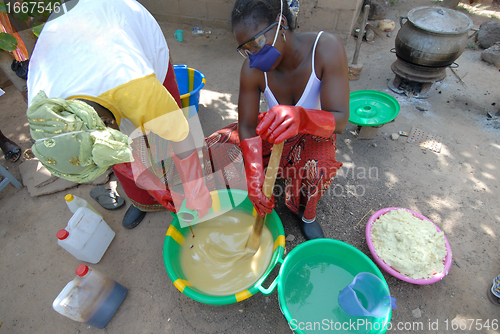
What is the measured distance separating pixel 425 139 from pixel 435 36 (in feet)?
3.62

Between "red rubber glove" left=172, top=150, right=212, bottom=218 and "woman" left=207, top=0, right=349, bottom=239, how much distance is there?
31 cm

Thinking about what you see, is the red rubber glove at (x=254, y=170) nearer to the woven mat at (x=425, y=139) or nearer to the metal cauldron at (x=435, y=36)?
the woven mat at (x=425, y=139)

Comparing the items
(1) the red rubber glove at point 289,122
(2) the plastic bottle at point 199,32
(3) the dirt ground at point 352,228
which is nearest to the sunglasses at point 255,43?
(1) the red rubber glove at point 289,122

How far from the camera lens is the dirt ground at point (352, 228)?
165cm

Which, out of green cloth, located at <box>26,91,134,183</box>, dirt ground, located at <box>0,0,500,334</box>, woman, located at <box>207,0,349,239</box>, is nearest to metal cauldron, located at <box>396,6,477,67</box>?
dirt ground, located at <box>0,0,500,334</box>

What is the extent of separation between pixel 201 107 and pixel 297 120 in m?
2.14

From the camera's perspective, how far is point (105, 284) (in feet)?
5.38

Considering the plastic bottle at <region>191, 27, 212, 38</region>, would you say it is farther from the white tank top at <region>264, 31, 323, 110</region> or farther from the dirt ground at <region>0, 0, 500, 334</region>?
the white tank top at <region>264, 31, 323, 110</region>

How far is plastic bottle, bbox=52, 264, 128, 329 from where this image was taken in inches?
57.1

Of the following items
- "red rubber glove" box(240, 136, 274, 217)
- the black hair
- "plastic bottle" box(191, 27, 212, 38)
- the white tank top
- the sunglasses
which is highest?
the black hair

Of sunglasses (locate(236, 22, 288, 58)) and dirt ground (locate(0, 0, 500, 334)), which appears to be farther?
dirt ground (locate(0, 0, 500, 334))

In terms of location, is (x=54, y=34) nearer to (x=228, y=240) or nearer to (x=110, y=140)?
(x=110, y=140)

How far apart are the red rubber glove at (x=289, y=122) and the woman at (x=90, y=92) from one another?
1.49ft

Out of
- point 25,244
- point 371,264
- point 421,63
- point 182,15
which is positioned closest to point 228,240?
point 371,264
